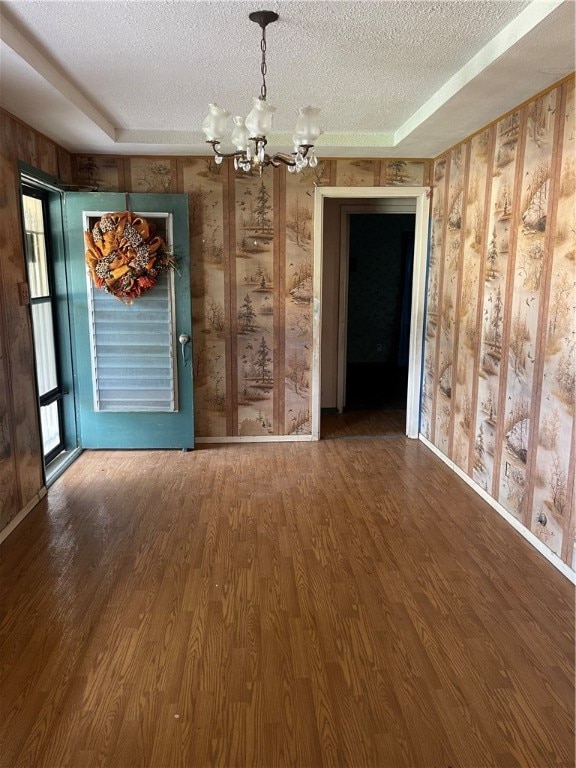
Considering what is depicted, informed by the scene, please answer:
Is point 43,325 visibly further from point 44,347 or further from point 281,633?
point 281,633

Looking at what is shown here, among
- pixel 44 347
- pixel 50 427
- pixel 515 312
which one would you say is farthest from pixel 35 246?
pixel 515 312

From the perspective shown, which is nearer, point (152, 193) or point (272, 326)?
point (152, 193)

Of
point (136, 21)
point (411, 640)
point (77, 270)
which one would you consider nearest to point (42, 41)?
point (136, 21)

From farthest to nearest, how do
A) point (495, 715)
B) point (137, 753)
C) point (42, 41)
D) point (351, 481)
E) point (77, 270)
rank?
point (77, 270) → point (351, 481) → point (42, 41) → point (495, 715) → point (137, 753)

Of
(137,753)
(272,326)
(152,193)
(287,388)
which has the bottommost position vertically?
(137,753)

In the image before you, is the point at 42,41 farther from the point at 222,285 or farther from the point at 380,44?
the point at 222,285

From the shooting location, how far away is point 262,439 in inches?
189

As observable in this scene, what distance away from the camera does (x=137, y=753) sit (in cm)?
169

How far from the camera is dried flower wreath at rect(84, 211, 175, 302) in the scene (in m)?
4.08

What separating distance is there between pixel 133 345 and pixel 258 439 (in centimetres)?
136

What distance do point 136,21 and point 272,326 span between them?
8.68ft

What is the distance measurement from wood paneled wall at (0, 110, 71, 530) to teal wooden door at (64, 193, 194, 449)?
755 mm

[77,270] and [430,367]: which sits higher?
[77,270]

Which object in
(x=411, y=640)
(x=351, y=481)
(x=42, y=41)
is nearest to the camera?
(x=411, y=640)
